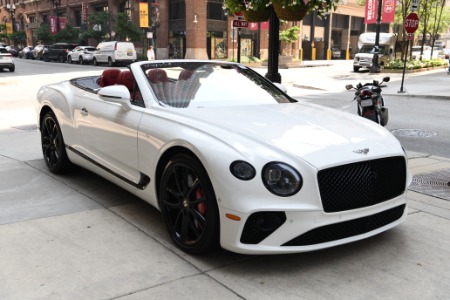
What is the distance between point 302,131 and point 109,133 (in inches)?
78.7

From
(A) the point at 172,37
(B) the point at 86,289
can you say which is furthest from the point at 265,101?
(A) the point at 172,37

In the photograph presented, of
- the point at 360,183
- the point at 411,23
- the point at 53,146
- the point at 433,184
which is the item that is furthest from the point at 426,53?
the point at 360,183

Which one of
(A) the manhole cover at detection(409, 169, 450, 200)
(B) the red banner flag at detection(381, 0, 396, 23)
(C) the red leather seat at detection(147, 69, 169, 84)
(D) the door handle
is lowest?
(A) the manhole cover at detection(409, 169, 450, 200)

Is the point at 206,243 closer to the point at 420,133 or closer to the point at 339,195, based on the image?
the point at 339,195

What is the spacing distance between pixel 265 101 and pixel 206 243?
73.5 inches

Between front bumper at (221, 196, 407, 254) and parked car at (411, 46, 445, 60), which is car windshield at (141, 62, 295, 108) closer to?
front bumper at (221, 196, 407, 254)

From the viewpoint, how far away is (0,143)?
8203 mm

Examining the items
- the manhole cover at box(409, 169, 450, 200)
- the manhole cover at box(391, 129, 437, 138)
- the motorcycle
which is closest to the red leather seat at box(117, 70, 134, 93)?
the manhole cover at box(409, 169, 450, 200)

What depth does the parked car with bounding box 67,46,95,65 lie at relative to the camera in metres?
40.9

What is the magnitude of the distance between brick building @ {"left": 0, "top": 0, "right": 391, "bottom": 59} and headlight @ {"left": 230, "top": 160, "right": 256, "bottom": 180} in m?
34.2

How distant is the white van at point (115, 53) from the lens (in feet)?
123

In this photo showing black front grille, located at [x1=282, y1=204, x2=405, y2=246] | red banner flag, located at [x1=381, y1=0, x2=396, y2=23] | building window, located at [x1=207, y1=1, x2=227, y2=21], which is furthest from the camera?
building window, located at [x1=207, y1=1, x2=227, y2=21]

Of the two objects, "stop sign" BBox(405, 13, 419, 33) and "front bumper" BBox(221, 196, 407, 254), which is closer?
"front bumper" BBox(221, 196, 407, 254)

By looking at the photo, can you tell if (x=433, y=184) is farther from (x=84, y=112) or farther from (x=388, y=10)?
(x=388, y=10)
